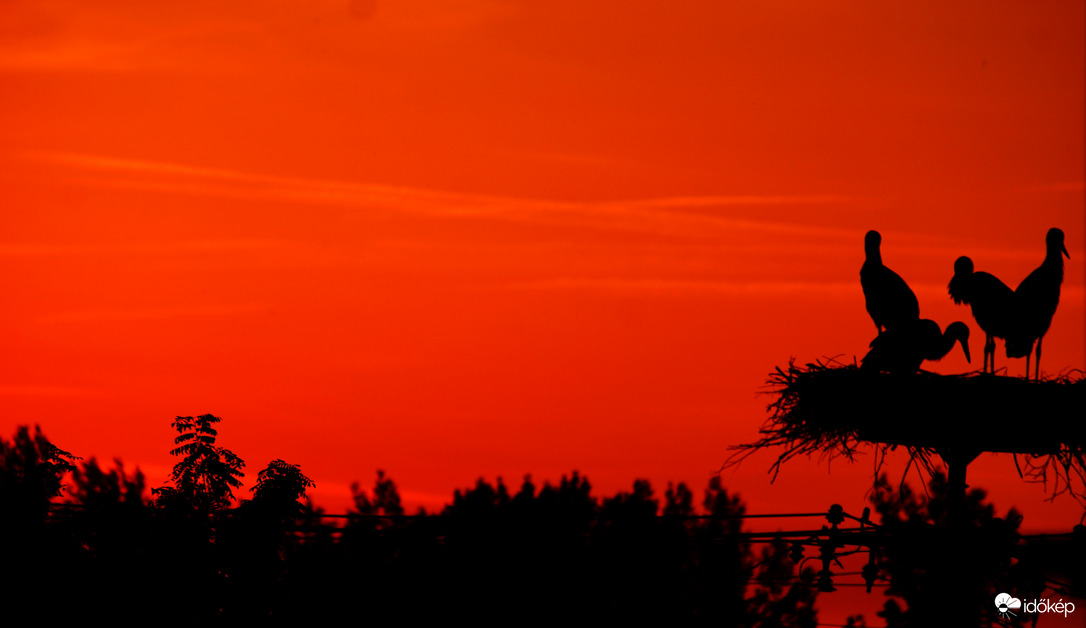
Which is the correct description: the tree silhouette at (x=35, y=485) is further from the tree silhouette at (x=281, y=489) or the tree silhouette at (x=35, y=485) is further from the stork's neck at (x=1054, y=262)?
the stork's neck at (x=1054, y=262)

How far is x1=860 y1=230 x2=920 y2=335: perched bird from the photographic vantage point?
51.7ft

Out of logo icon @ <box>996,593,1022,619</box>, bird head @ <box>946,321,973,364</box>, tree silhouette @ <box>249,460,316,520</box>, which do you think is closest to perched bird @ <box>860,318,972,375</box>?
bird head @ <box>946,321,973,364</box>

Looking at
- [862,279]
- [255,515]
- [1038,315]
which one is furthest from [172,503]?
[1038,315]

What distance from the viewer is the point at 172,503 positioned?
1812 cm

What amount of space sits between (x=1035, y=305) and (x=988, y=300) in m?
0.38

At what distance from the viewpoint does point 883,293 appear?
16000 millimetres

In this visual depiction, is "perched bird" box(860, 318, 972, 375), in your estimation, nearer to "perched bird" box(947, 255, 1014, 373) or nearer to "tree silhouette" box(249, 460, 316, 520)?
"perched bird" box(947, 255, 1014, 373)

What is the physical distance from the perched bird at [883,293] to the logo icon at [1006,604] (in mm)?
2309

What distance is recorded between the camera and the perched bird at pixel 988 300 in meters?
15.3

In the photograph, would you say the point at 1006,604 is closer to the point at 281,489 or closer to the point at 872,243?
the point at 872,243

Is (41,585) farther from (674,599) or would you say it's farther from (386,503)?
(386,503)

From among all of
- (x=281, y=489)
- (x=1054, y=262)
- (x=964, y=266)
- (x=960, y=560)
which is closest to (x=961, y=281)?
(x=964, y=266)

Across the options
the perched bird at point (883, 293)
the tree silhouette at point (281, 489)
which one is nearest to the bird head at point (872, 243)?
the perched bird at point (883, 293)

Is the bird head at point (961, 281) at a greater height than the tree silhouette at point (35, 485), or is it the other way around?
the bird head at point (961, 281)
